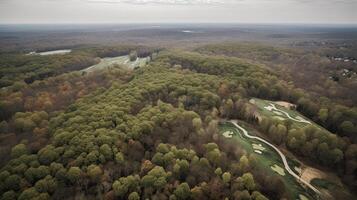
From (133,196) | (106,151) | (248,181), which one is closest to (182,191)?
(133,196)

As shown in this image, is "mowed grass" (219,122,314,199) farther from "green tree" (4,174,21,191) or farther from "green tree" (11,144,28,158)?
"green tree" (11,144,28,158)

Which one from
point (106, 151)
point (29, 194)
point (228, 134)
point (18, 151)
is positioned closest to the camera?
point (29, 194)

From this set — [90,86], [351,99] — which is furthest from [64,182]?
[351,99]

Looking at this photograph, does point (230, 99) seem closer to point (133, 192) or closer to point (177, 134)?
point (177, 134)

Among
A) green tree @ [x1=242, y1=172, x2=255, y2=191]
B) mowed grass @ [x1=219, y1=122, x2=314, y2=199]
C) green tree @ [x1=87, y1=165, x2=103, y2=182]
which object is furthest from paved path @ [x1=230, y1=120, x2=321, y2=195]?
green tree @ [x1=87, y1=165, x2=103, y2=182]

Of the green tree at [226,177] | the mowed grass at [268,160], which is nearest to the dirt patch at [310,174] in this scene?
the mowed grass at [268,160]

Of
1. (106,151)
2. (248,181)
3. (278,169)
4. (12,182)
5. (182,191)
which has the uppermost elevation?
(106,151)

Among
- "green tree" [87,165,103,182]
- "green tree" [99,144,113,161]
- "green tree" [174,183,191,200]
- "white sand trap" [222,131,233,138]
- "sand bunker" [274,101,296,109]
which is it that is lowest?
"white sand trap" [222,131,233,138]

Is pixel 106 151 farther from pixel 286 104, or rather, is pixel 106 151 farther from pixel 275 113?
pixel 286 104
